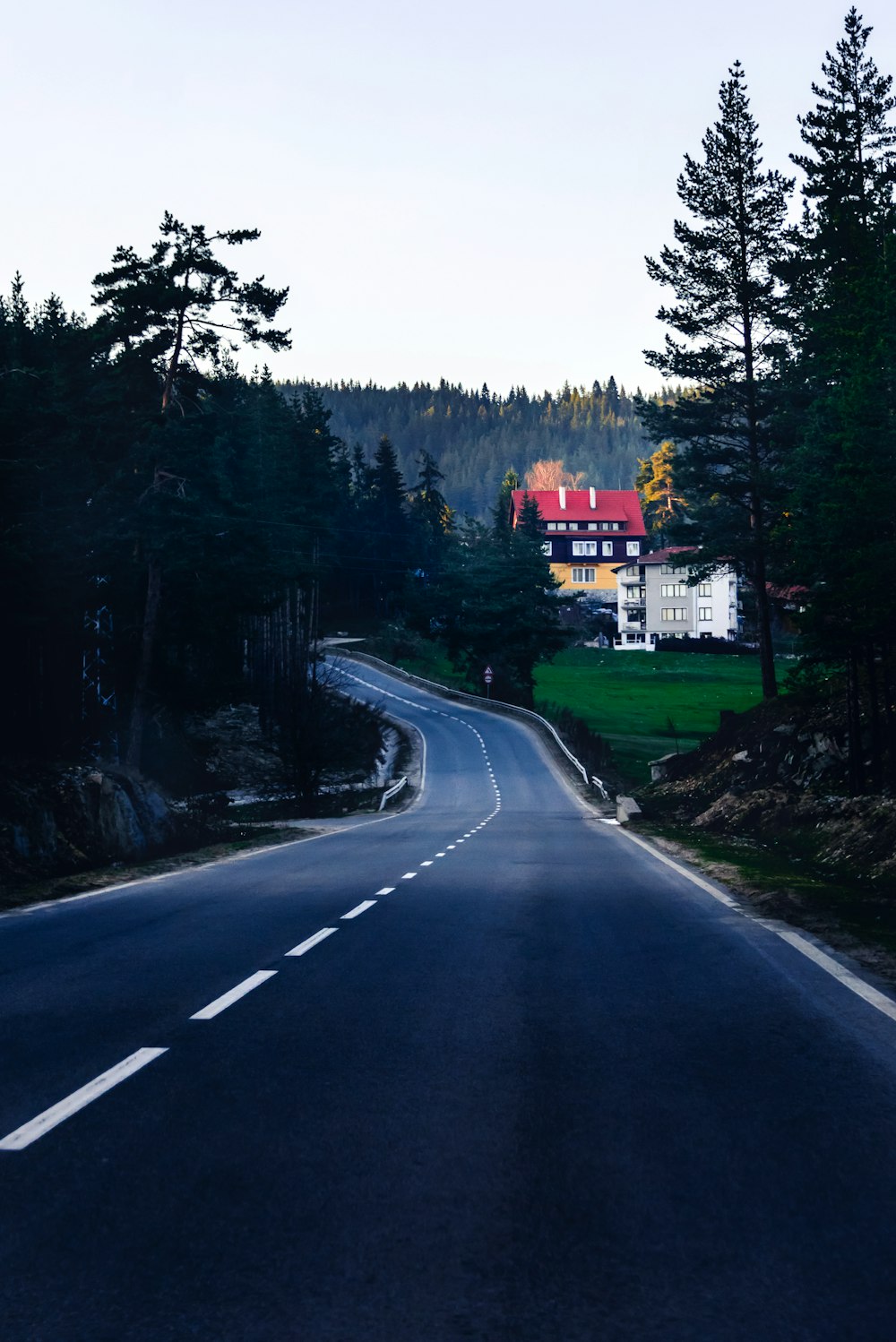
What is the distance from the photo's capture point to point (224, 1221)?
424 centimetres

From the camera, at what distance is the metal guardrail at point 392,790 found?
50938 mm

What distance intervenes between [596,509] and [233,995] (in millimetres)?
173443

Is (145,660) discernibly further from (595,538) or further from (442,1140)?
(595,538)

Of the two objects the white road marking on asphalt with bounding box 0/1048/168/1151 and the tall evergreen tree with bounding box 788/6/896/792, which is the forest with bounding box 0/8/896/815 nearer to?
the tall evergreen tree with bounding box 788/6/896/792

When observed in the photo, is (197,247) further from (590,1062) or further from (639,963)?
(590,1062)

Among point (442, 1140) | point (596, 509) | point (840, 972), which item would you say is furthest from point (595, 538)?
point (442, 1140)

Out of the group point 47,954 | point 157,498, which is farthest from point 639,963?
point 157,498

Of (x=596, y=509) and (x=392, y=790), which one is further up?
(x=596, y=509)

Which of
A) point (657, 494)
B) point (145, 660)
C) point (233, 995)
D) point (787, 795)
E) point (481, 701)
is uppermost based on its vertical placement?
point (657, 494)

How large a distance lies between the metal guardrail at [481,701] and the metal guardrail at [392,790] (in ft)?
26.5

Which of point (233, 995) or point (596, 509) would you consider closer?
point (233, 995)

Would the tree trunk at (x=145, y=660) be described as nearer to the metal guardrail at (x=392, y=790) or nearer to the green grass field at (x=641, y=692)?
the metal guardrail at (x=392, y=790)

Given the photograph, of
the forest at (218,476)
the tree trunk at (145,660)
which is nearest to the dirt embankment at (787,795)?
the forest at (218,476)

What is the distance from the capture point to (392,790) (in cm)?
5391
